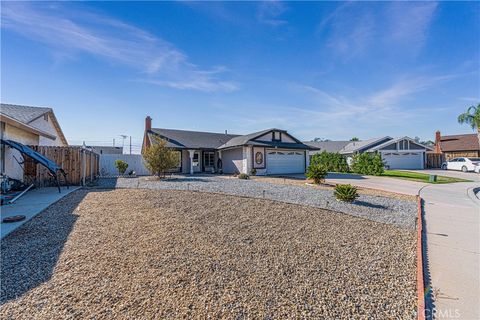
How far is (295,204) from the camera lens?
8000mm

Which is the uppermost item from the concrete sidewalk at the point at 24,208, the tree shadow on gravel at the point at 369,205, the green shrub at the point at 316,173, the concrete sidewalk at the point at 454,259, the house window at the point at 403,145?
the house window at the point at 403,145

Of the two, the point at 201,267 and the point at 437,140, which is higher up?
the point at 437,140

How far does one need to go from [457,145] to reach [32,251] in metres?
44.5

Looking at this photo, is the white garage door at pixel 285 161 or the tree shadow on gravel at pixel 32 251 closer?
the tree shadow on gravel at pixel 32 251

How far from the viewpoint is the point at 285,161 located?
21.5 meters

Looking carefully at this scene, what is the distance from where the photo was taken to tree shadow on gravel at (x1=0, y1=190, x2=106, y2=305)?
3.00 meters

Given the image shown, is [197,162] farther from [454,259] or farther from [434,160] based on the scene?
[434,160]

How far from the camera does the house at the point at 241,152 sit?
20.1m

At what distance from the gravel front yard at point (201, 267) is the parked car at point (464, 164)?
93.7ft

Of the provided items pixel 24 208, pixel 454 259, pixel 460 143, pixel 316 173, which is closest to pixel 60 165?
pixel 24 208

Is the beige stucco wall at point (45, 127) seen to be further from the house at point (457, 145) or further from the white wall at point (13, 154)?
the house at point (457, 145)

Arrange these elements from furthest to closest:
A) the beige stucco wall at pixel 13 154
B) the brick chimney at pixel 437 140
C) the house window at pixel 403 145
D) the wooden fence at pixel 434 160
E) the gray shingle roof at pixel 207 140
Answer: the brick chimney at pixel 437 140 → the wooden fence at pixel 434 160 → the house window at pixel 403 145 → the gray shingle roof at pixel 207 140 → the beige stucco wall at pixel 13 154

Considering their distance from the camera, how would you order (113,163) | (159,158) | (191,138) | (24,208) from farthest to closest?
(191,138) < (113,163) < (159,158) < (24,208)

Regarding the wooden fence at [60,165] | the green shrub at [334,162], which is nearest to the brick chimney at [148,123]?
the wooden fence at [60,165]
